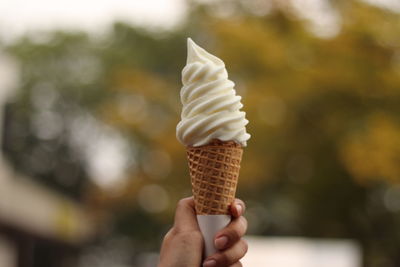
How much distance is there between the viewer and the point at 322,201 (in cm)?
1559

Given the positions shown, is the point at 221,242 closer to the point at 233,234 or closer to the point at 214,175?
the point at 233,234

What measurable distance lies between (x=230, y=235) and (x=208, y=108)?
1.85ft

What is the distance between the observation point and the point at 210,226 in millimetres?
2771

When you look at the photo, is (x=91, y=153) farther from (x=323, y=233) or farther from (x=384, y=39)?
(x=384, y=39)

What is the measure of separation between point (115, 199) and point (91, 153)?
15521mm

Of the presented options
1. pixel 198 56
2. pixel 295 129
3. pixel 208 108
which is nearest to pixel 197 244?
pixel 208 108

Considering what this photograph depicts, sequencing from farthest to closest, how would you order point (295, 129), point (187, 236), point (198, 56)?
point (295, 129) → point (198, 56) → point (187, 236)

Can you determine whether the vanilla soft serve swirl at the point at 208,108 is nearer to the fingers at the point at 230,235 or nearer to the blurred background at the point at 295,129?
the fingers at the point at 230,235

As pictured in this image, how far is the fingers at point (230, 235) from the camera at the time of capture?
2.65 m

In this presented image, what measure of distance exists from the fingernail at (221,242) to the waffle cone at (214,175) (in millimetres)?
190

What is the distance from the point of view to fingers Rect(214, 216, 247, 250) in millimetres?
2652

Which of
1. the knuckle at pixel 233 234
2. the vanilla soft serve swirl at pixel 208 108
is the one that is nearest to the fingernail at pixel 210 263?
the knuckle at pixel 233 234

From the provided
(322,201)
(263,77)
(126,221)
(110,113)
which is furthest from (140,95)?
(126,221)

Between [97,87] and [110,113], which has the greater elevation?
[97,87]
